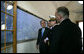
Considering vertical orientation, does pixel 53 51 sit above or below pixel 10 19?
below

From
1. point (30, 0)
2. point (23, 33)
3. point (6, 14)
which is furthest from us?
point (30, 0)

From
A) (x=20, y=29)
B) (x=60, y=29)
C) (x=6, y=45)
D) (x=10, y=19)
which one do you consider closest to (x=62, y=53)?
(x=60, y=29)

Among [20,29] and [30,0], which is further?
[30,0]

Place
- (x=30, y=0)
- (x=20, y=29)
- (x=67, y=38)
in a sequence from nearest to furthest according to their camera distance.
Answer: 1. (x=67, y=38)
2. (x=20, y=29)
3. (x=30, y=0)

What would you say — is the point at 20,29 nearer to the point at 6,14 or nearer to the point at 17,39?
the point at 17,39

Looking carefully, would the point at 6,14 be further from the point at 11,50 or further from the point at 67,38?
the point at 67,38

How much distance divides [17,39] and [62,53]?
147cm

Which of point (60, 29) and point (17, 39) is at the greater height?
point (60, 29)

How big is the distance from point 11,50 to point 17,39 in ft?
1.04

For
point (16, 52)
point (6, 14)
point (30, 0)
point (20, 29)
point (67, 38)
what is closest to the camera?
point (67, 38)

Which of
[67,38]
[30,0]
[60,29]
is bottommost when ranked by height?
[67,38]

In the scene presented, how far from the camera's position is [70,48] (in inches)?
56.1

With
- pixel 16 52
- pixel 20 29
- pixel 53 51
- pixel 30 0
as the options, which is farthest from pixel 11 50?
pixel 30 0

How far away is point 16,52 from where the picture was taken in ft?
8.52
